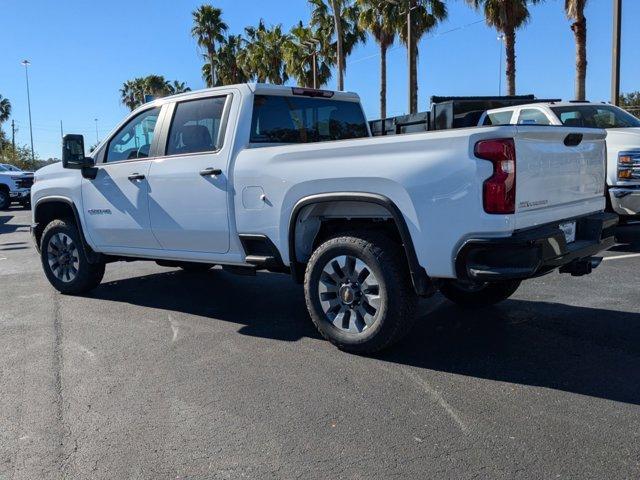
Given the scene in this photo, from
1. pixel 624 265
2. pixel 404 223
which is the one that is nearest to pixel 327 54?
pixel 624 265

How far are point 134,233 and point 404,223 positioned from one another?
3.10 metres

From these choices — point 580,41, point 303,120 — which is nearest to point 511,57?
point 580,41

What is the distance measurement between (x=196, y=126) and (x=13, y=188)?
20.2 meters

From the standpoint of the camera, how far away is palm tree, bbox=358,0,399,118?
2712 centimetres

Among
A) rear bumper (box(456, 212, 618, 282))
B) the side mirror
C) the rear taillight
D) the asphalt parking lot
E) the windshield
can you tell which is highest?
the windshield

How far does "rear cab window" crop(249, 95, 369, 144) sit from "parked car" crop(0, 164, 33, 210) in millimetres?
19817

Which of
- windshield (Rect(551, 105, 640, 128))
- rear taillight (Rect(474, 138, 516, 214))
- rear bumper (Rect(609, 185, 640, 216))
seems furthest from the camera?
windshield (Rect(551, 105, 640, 128))

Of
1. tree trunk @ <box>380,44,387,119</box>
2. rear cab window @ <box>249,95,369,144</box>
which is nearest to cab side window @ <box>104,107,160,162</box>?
rear cab window @ <box>249,95,369,144</box>

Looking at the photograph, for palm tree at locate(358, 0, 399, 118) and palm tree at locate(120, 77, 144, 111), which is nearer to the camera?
palm tree at locate(358, 0, 399, 118)

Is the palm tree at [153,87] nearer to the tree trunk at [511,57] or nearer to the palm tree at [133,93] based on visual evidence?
the palm tree at [133,93]

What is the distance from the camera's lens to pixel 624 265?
7.48 m

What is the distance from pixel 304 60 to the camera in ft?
119

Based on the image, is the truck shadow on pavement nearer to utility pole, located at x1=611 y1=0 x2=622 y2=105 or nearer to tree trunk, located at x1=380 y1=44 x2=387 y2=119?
utility pole, located at x1=611 y1=0 x2=622 y2=105

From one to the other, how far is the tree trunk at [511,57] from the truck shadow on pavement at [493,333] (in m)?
18.0
